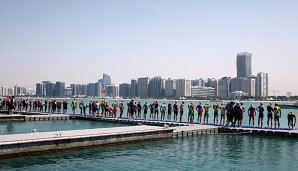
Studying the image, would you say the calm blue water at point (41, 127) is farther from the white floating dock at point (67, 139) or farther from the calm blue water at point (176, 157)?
the calm blue water at point (176, 157)

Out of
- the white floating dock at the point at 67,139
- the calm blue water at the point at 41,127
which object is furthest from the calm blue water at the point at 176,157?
the calm blue water at the point at 41,127

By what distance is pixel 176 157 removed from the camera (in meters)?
17.7

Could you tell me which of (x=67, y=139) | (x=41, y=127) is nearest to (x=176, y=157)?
(x=67, y=139)

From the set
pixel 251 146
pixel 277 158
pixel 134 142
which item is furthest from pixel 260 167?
pixel 134 142

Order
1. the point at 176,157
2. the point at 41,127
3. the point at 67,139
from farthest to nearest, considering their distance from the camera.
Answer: the point at 41,127
the point at 67,139
the point at 176,157

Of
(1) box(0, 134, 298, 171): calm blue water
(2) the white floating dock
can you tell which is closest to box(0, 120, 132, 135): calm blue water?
(2) the white floating dock

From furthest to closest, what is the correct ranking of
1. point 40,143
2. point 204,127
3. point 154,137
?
1. point 204,127
2. point 154,137
3. point 40,143

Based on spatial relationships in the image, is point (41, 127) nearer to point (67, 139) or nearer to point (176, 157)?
point (67, 139)

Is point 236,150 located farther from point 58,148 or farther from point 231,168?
point 58,148

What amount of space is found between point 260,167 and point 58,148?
34.1 ft

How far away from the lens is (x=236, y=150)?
2034cm

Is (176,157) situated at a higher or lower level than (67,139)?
lower

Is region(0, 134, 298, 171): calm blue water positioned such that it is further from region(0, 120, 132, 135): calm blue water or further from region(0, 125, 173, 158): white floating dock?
region(0, 120, 132, 135): calm blue water

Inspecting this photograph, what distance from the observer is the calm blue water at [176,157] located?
1541 cm
